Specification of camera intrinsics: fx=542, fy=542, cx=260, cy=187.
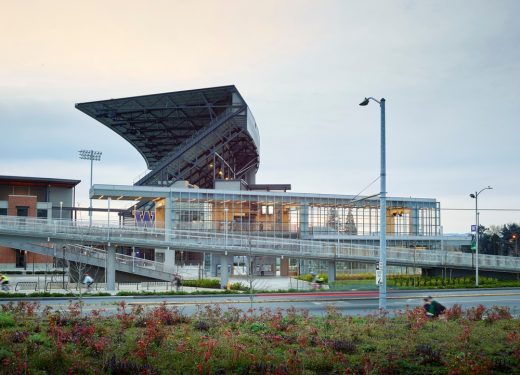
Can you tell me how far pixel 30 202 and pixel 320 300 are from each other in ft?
213

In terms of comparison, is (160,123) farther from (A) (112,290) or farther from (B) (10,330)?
(B) (10,330)

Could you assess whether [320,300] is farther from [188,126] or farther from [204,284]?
[188,126]

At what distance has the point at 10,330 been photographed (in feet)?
52.7

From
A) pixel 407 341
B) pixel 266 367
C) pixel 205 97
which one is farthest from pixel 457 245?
pixel 266 367

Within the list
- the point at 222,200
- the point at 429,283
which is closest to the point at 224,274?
the point at 429,283

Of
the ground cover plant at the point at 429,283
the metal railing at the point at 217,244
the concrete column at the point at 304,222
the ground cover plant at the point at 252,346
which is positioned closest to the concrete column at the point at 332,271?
the ground cover plant at the point at 429,283

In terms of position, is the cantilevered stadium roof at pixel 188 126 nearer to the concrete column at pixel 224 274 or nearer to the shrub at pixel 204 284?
the shrub at pixel 204 284

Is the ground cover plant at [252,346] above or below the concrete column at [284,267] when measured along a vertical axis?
above

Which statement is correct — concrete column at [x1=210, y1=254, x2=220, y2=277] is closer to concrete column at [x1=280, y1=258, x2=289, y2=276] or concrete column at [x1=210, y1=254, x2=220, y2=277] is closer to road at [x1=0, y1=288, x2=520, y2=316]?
concrete column at [x1=280, y1=258, x2=289, y2=276]

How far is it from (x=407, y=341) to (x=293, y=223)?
52055 millimetres

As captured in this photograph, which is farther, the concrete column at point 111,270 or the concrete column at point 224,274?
the concrete column at point 224,274

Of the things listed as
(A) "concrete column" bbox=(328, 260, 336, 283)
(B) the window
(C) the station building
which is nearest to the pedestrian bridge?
(A) "concrete column" bbox=(328, 260, 336, 283)

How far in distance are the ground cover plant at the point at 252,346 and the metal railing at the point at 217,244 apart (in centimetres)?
2177

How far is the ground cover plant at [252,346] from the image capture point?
470 inches
